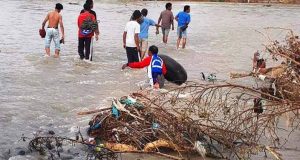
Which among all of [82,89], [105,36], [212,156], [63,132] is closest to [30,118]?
[63,132]

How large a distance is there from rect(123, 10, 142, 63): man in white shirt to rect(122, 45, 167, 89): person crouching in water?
6.46 ft

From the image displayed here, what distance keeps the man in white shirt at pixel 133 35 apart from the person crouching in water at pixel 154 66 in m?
1.97

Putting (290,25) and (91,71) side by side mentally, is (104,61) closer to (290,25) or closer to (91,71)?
(91,71)

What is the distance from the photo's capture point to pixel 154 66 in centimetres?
996

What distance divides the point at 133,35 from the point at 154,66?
2291mm

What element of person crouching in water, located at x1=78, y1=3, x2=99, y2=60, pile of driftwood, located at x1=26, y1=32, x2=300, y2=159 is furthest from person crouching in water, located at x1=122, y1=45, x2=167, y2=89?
person crouching in water, located at x1=78, y1=3, x2=99, y2=60

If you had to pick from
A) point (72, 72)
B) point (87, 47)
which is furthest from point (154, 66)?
point (87, 47)

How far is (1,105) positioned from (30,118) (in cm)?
107

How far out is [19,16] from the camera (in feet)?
91.4

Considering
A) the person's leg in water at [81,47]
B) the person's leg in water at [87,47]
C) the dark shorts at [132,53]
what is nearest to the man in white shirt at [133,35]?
the dark shorts at [132,53]

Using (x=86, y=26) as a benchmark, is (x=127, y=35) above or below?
below

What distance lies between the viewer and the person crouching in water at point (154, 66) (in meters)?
9.79

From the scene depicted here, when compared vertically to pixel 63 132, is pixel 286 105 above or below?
above

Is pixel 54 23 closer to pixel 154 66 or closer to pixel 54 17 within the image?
pixel 54 17
